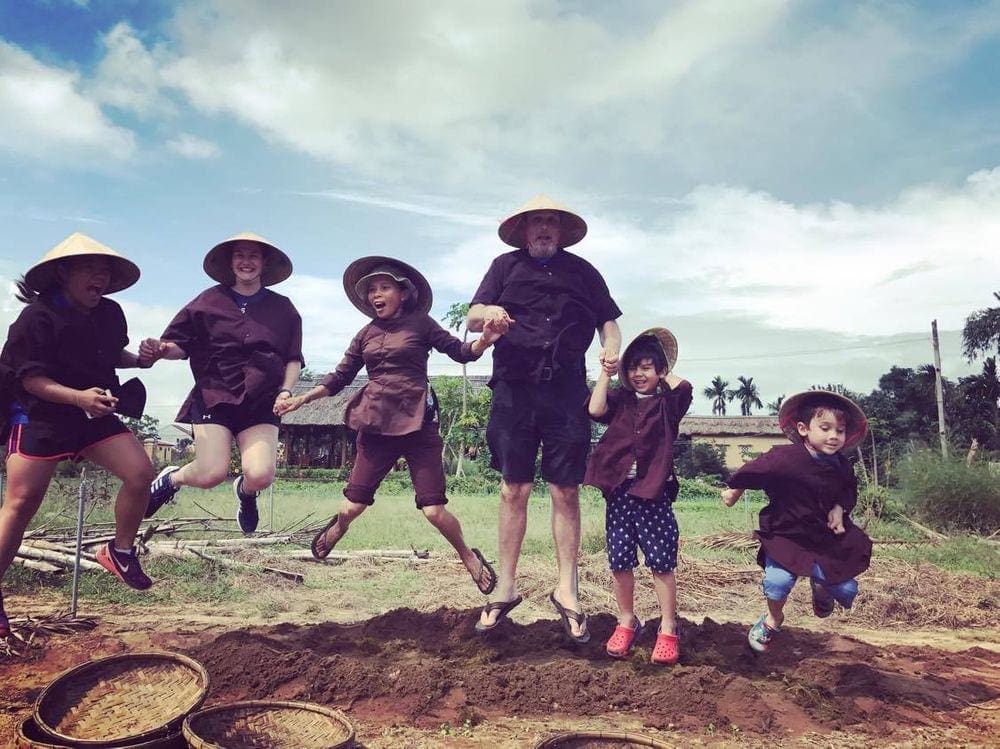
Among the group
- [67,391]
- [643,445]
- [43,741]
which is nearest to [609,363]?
[643,445]

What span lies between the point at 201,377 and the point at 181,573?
4282 millimetres

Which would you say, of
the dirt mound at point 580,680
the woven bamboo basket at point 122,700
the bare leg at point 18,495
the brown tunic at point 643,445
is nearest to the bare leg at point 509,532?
the dirt mound at point 580,680

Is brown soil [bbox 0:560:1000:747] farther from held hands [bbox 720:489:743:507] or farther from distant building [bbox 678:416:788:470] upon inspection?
distant building [bbox 678:416:788:470]

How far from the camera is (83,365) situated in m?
4.70

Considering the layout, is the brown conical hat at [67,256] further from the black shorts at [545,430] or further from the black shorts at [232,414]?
the black shorts at [545,430]

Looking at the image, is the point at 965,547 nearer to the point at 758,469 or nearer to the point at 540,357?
the point at 758,469

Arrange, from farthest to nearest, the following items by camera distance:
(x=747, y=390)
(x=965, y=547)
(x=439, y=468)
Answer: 1. (x=747, y=390)
2. (x=965, y=547)
3. (x=439, y=468)

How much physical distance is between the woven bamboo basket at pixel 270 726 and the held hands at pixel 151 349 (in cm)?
247

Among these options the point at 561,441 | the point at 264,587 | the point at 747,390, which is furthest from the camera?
the point at 747,390

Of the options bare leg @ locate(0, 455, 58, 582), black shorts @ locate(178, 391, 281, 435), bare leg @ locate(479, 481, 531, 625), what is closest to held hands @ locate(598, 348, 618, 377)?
bare leg @ locate(479, 481, 531, 625)

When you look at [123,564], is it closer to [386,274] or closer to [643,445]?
[386,274]

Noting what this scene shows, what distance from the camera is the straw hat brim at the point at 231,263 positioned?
523 cm

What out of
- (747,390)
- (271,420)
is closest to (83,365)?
(271,420)

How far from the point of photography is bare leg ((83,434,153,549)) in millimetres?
4727
